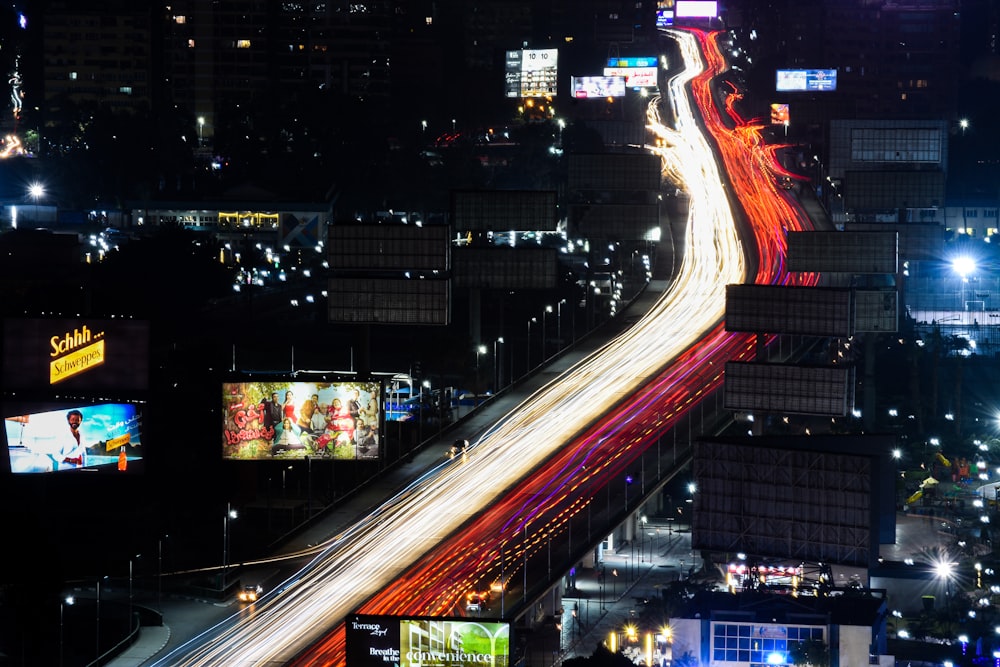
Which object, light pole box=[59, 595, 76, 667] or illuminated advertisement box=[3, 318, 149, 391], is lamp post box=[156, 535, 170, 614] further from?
illuminated advertisement box=[3, 318, 149, 391]

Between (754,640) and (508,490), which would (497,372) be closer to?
(508,490)

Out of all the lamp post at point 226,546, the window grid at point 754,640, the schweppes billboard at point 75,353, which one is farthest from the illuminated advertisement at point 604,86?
the window grid at point 754,640

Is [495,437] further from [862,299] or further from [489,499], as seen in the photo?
[862,299]

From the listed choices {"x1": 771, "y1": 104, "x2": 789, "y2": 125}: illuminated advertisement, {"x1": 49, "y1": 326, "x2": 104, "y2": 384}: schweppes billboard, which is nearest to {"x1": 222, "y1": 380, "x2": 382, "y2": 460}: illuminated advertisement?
{"x1": 49, "y1": 326, "x2": 104, "y2": 384}: schweppes billboard

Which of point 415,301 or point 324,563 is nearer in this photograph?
point 324,563

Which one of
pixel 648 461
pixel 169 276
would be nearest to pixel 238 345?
pixel 169 276
